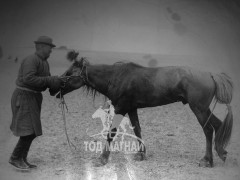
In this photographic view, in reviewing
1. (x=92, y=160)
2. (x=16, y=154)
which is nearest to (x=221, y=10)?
(x=92, y=160)

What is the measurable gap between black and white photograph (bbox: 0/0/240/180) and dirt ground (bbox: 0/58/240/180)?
2 centimetres

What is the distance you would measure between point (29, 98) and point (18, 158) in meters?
0.77

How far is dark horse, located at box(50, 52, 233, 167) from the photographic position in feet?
13.7

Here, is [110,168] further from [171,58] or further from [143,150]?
[171,58]

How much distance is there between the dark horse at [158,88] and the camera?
4180 mm

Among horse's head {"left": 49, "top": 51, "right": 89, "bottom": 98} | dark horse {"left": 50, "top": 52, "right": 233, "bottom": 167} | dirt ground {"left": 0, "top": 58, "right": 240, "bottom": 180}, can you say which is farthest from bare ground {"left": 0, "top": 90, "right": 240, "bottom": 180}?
horse's head {"left": 49, "top": 51, "right": 89, "bottom": 98}

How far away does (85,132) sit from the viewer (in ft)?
20.3

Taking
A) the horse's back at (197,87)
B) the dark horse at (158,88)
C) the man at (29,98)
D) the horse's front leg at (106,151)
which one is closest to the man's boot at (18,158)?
the man at (29,98)

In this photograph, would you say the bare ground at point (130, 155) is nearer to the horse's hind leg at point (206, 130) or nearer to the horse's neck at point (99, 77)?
the horse's hind leg at point (206, 130)

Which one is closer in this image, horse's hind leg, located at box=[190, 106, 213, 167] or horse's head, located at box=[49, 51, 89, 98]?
horse's hind leg, located at box=[190, 106, 213, 167]

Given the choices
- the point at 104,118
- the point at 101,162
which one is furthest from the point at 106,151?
the point at 104,118

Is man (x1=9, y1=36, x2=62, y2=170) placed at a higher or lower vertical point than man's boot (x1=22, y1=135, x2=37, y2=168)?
higher

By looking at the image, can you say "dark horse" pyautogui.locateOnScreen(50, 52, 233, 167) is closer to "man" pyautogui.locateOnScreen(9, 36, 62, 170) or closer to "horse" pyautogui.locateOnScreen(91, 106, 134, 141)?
"man" pyautogui.locateOnScreen(9, 36, 62, 170)

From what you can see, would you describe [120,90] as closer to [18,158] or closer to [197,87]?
[197,87]
